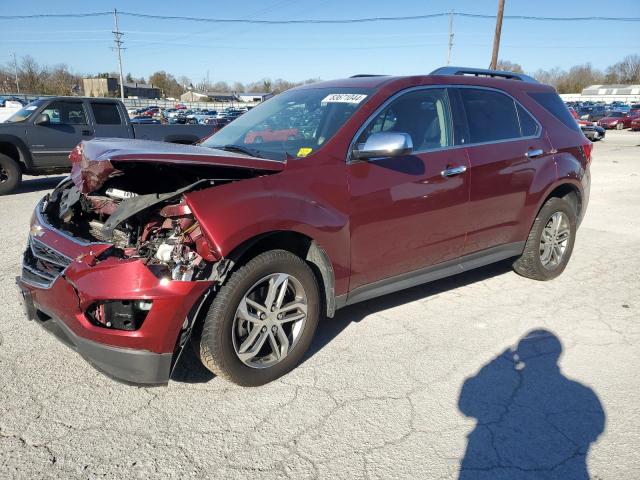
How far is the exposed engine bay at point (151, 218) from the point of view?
8.55 ft

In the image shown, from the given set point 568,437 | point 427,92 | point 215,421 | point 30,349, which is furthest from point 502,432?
point 30,349

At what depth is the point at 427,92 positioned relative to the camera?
3.83m

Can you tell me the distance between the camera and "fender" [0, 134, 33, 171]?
949cm

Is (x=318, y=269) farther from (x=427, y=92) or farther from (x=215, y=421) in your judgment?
(x=427, y=92)

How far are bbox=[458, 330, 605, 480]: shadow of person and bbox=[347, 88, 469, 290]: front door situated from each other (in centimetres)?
93

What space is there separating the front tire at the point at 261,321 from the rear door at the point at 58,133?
862 cm

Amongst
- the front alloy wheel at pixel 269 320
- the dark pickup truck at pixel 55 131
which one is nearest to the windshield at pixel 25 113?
the dark pickup truck at pixel 55 131

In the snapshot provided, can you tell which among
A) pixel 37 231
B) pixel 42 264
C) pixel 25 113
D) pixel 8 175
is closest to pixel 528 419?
pixel 42 264

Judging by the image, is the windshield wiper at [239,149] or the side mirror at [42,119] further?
the side mirror at [42,119]

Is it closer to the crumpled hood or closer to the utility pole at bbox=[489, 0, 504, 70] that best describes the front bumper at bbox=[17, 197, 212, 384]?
the crumpled hood

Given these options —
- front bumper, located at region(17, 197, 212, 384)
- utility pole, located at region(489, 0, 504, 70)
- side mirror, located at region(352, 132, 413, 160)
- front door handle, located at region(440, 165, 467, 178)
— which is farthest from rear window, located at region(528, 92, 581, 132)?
utility pole, located at region(489, 0, 504, 70)

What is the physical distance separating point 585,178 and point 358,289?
9.98 feet

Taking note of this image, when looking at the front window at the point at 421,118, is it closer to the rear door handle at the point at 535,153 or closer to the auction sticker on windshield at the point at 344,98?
the auction sticker on windshield at the point at 344,98

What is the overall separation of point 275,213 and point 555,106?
11.3 ft
